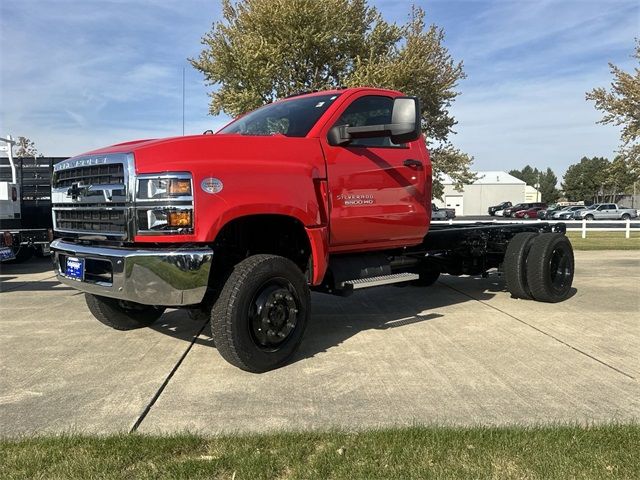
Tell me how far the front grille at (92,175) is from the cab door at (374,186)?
1.74 metres

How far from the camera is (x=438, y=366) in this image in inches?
178

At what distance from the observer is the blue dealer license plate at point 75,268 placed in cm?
424

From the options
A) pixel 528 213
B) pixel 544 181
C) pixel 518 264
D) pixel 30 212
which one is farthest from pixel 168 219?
pixel 544 181

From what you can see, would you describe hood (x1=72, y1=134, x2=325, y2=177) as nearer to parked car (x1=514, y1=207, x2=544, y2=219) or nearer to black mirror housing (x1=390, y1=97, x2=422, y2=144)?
black mirror housing (x1=390, y1=97, x2=422, y2=144)

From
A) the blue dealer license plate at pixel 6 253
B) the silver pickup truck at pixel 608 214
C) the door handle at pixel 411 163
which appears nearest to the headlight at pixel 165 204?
the door handle at pixel 411 163

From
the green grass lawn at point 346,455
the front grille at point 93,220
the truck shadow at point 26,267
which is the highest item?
the front grille at point 93,220

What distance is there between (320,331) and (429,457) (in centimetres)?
292

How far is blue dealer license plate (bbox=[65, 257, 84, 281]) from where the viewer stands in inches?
167

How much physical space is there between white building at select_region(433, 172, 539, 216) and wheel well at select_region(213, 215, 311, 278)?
69.8 meters

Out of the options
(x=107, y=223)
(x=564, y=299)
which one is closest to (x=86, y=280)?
(x=107, y=223)

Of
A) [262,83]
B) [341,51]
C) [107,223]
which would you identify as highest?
[341,51]

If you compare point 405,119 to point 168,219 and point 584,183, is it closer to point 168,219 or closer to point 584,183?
point 168,219

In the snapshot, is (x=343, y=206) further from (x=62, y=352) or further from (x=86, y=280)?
(x=62, y=352)

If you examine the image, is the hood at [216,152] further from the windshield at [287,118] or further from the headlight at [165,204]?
the windshield at [287,118]
